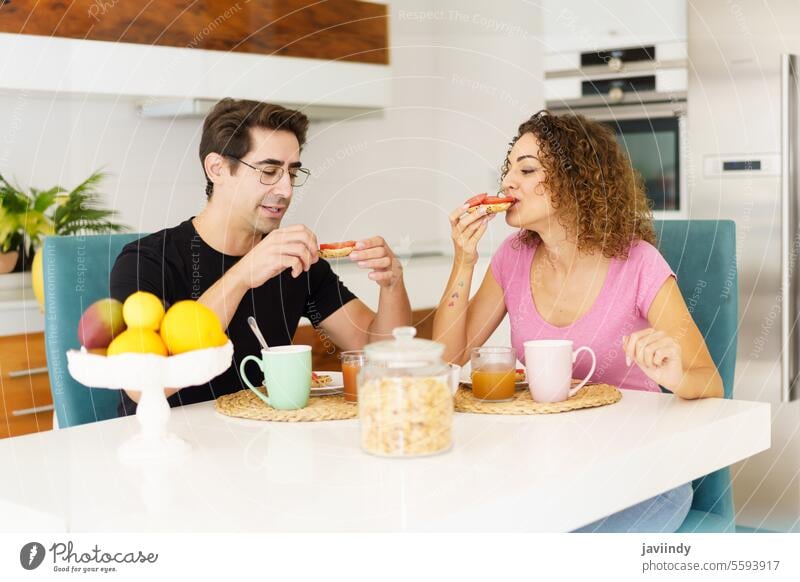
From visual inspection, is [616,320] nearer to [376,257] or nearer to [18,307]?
[376,257]

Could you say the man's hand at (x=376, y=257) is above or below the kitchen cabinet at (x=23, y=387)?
above

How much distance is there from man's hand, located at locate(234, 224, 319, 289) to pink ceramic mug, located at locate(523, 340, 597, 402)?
0.33m

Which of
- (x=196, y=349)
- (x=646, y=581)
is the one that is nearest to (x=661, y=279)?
(x=646, y=581)

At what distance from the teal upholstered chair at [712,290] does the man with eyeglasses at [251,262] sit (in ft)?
1.47

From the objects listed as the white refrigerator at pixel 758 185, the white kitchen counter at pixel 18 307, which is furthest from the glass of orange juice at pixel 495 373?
the white kitchen counter at pixel 18 307

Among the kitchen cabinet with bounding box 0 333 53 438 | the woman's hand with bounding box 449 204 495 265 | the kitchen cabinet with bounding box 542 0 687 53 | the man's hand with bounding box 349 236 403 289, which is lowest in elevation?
the kitchen cabinet with bounding box 0 333 53 438

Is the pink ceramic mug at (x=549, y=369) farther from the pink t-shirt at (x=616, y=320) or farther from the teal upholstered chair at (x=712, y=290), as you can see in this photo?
the teal upholstered chair at (x=712, y=290)

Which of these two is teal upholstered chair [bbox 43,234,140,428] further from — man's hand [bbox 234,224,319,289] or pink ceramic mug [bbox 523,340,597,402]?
pink ceramic mug [bbox 523,340,597,402]

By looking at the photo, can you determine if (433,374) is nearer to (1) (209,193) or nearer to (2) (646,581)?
(2) (646,581)

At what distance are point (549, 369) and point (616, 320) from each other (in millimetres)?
325

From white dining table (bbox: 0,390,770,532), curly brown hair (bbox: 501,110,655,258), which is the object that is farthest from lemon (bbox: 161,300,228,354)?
curly brown hair (bbox: 501,110,655,258)

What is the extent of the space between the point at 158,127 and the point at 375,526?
2066 mm

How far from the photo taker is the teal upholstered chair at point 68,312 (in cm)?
138

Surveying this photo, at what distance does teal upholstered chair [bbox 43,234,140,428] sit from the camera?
4.51 ft
